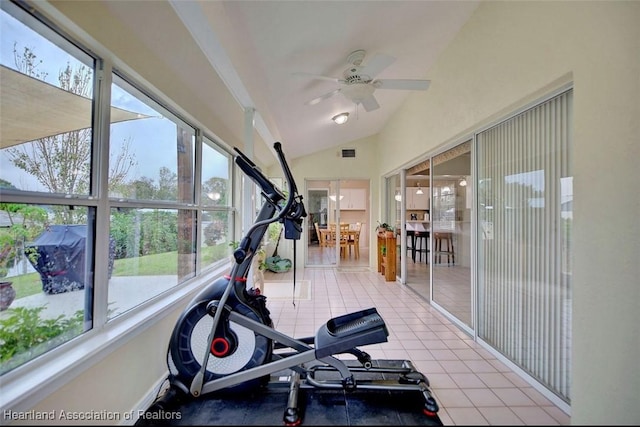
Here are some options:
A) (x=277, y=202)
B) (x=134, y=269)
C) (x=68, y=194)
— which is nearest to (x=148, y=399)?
(x=134, y=269)

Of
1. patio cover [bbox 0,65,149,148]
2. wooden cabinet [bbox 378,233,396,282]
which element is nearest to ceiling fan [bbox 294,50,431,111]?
patio cover [bbox 0,65,149,148]

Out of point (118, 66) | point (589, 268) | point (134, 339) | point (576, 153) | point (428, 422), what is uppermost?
point (118, 66)

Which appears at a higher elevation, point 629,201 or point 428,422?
point 629,201

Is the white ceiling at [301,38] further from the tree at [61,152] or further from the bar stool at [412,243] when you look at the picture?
the bar stool at [412,243]

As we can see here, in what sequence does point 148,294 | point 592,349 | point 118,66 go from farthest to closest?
point 148,294
point 118,66
point 592,349

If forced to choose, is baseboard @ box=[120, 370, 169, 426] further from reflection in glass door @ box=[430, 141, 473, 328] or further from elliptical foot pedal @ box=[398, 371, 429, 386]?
reflection in glass door @ box=[430, 141, 473, 328]

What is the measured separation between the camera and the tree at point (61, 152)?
122cm

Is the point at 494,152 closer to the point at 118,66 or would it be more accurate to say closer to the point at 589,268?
the point at 589,268

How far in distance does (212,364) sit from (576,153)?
99.2 inches

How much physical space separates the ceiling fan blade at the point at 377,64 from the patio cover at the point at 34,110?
2.17m

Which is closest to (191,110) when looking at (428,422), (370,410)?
(370,410)

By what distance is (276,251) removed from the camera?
6.23 m

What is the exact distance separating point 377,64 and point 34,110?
2431 millimetres

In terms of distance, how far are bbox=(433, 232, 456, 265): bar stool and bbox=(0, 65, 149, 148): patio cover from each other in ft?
12.2
